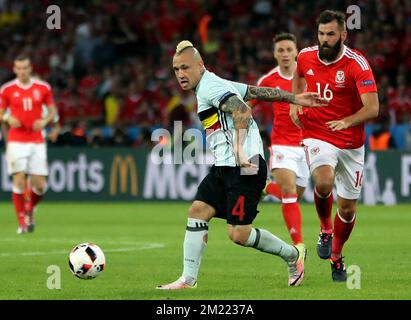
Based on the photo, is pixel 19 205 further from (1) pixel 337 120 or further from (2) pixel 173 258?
(1) pixel 337 120

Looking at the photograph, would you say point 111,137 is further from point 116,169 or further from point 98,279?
point 98,279

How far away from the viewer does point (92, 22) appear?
29438mm

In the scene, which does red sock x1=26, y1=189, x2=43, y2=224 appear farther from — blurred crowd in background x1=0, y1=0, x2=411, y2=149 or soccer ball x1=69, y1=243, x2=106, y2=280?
soccer ball x1=69, y1=243, x2=106, y2=280

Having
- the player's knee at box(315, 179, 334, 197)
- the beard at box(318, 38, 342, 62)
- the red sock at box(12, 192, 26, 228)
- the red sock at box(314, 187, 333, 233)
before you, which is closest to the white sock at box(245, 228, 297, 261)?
the player's knee at box(315, 179, 334, 197)

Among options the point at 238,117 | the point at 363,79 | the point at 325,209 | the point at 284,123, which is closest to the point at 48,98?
the point at 284,123

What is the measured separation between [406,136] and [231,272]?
37.3ft

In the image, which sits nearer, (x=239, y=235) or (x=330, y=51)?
(x=239, y=235)

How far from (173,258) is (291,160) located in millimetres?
1740

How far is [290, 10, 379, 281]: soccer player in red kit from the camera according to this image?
10.5 meters

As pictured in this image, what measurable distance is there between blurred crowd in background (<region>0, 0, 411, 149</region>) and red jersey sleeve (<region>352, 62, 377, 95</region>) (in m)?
10.5

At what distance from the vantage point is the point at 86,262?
998 centimetres

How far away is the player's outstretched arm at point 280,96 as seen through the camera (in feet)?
31.7

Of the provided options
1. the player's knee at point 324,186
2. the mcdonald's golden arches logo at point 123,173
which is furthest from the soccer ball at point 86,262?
the mcdonald's golden arches logo at point 123,173
